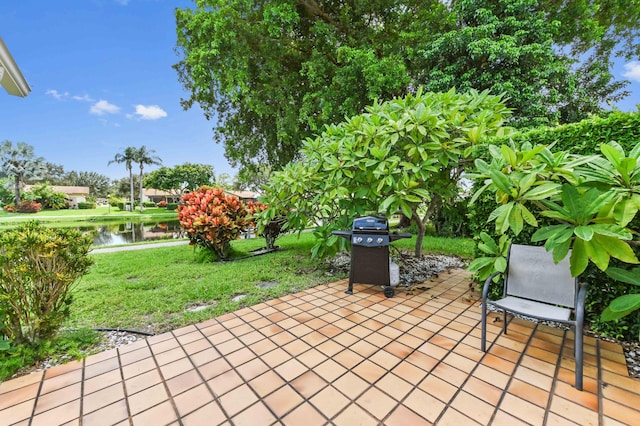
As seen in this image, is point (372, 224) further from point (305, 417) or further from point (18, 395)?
point (18, 395)

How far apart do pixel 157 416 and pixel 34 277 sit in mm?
1415

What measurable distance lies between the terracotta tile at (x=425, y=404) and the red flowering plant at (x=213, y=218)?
4199 mm

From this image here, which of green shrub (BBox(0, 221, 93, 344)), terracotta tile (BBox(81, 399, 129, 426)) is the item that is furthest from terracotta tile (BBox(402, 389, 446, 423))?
green shrub (BBox(0, 221, 93, 344))

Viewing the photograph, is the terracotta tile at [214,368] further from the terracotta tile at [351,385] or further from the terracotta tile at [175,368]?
the terracotta tile at [351,385]

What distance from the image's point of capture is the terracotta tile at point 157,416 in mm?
1378

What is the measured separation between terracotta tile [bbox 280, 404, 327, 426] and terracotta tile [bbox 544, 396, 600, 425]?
1.27 metres

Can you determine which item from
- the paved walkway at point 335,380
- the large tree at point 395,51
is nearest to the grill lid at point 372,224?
the paved walkway at point 335,380

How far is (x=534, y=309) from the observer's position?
1895 mm

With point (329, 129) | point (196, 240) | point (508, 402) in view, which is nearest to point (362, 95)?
point (329, 129)

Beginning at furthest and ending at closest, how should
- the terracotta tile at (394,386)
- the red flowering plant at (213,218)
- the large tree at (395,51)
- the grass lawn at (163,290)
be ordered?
the large tree at (395,51) < the red flowering plant at (213,218) < the grass lawn at (163,290) < the terracotta tile at (394,386)

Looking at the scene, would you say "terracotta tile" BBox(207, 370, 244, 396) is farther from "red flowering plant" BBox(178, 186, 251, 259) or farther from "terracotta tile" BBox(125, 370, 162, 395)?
"red flowering plant" BBox(178, 186, 251, 259)

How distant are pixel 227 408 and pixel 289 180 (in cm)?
291

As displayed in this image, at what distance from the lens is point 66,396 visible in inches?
62.0

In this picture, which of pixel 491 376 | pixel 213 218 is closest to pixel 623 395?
pixel 491 376
